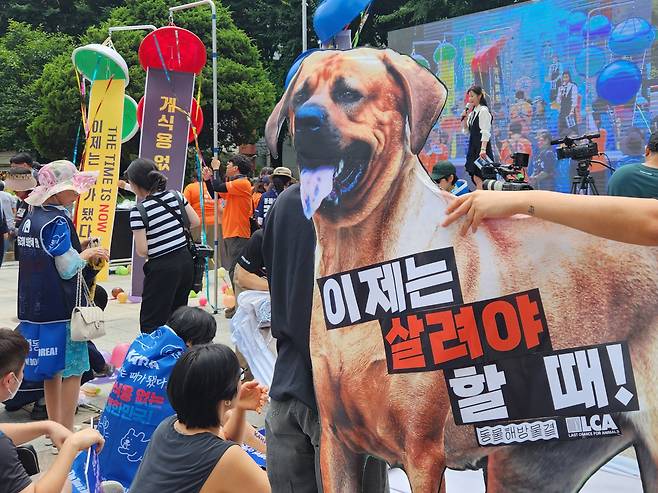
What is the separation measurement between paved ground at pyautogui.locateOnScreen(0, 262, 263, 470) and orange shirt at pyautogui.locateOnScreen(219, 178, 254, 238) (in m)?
0.95

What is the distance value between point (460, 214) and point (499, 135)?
5493 mm

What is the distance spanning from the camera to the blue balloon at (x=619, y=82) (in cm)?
790

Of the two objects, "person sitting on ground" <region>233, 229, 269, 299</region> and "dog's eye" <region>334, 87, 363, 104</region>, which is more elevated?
"dog's eye" <region>334, 87, 363, 104</region>

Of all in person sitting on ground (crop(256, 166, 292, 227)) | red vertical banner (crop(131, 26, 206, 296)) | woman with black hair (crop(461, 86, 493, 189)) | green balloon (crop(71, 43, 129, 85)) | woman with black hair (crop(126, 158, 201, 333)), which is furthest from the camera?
green balloon (crop(71, 43, 129, 85))

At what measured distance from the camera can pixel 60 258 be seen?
165 inches

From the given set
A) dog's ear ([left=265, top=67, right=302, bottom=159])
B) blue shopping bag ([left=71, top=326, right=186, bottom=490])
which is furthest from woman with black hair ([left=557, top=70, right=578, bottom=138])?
dog's ear ([left=265, top=67, right=302, bottom=159])

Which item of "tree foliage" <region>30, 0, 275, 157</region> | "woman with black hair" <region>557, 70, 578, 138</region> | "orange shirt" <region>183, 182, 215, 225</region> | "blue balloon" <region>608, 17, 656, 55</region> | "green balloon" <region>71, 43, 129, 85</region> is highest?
"tree foliage" <region>30, 0, 275, 157</region>

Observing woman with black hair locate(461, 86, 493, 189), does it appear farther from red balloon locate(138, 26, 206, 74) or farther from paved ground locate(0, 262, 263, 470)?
red balloon locate(138, 26, 206, 74)

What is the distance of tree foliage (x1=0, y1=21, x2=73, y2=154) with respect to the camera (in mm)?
22672

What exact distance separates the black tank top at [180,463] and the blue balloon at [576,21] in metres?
7.42

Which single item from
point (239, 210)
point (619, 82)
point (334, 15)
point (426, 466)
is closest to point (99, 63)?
point (239, 210)

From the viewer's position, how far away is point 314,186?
83.0 inches

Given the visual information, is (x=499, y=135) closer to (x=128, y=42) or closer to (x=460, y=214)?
(x=460, y=214)

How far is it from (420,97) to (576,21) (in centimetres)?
711
